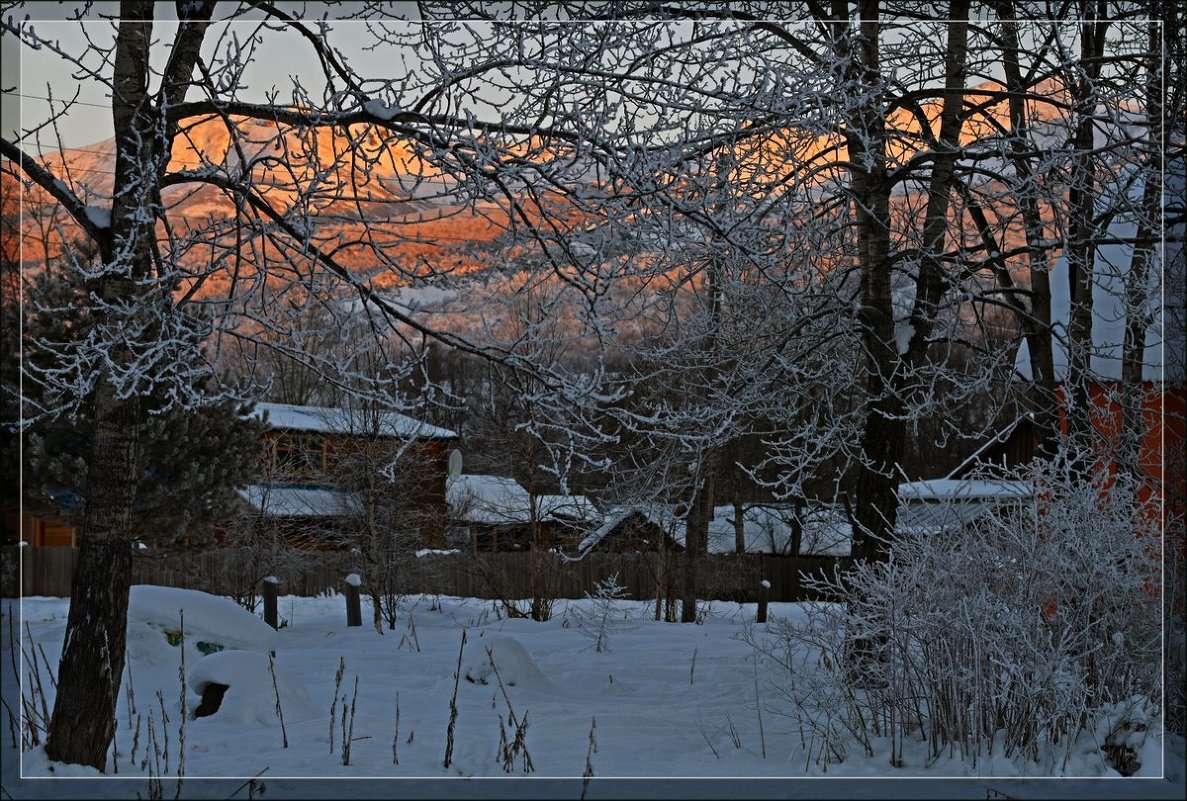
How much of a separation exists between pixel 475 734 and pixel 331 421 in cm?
847

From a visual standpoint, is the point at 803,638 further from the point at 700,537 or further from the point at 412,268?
the point at 700,537

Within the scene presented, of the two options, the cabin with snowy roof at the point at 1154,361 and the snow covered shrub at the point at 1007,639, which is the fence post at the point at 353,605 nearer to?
the cabin with snowy roof at the point at 1154,361

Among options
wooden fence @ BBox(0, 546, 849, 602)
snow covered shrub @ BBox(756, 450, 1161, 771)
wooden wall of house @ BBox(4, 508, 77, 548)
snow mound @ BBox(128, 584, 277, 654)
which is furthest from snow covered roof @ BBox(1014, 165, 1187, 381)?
wooden wall of house @ BBox(4, 508, 77, 548)

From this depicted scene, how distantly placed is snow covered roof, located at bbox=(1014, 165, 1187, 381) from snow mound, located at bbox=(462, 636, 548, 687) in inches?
166

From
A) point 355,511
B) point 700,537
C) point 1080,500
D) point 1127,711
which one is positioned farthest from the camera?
point 700,537

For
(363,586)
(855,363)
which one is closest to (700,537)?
(363,586)

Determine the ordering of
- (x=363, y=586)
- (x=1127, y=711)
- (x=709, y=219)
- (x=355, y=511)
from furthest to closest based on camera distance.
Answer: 1. (x=363, y=586)
2. (x=355, y=511)
3. (x=1127, y=711)
4. (x=709, y=219)

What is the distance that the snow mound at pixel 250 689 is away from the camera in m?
6.72

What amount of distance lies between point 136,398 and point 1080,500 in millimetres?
4640

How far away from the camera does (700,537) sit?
698 inches

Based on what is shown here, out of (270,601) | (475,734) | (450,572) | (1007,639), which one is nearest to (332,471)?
(270,601)

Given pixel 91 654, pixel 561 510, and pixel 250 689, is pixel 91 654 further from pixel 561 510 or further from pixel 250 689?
pixel 561 510

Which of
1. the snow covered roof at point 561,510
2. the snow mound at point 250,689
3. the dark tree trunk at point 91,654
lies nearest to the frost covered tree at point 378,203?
the dark tree trunk at point 91,654

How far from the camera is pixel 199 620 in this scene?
30.8 ft
